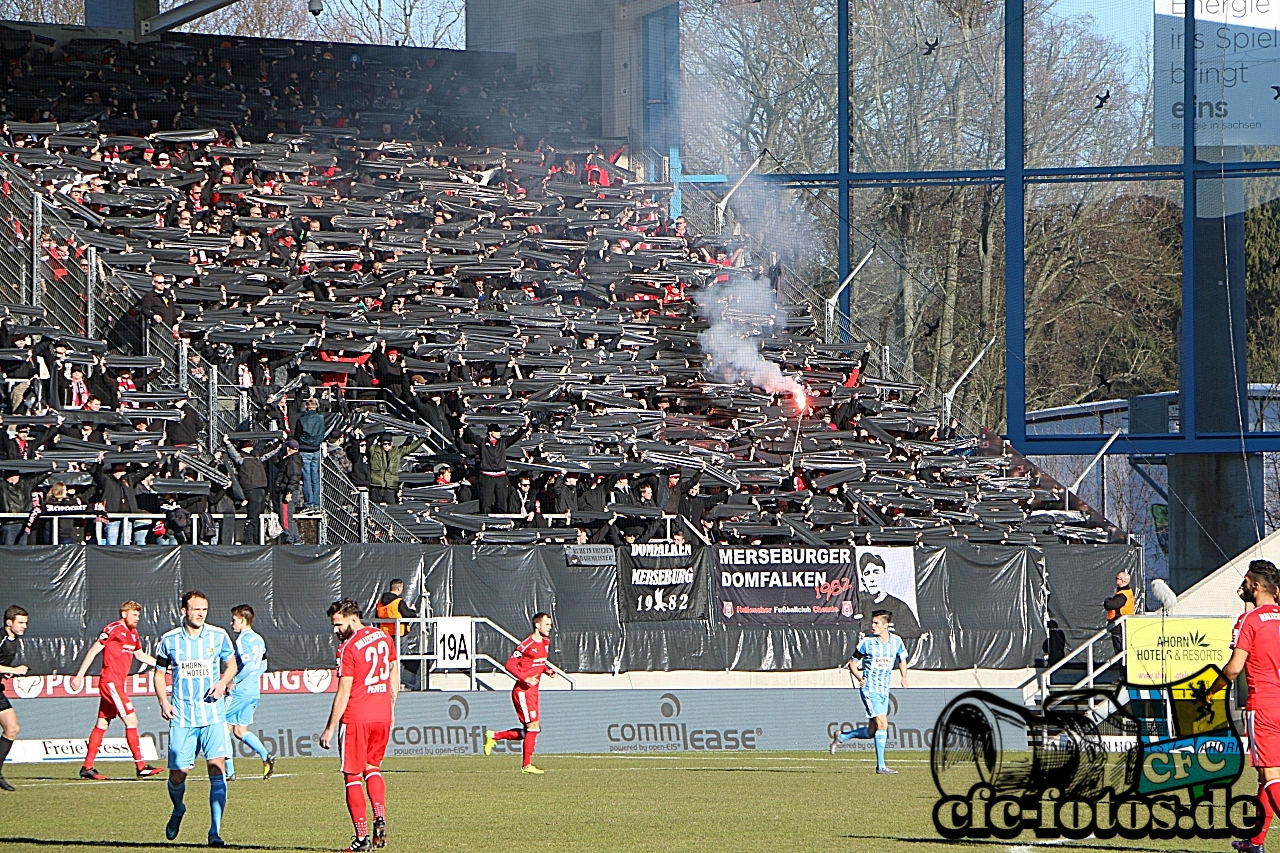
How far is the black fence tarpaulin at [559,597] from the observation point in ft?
80.2

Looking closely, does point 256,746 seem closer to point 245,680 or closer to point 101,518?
point 245,680

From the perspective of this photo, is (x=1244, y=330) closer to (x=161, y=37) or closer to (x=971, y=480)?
(x=971, y=480)

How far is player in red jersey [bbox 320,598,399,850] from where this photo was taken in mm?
12585

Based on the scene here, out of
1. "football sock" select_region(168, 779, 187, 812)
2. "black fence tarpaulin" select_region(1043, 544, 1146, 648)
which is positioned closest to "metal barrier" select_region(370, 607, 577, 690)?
"black fence tarpaulin" select_region(1043, 544, 1146, 648)

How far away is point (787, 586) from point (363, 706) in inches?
645

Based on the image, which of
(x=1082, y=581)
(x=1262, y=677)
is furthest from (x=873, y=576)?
(x=1262, y=677)

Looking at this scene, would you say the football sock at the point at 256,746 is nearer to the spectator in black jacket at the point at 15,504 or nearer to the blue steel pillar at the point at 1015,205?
the spectator in black jacket at the point at 15,504

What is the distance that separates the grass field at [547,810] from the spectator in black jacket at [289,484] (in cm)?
592

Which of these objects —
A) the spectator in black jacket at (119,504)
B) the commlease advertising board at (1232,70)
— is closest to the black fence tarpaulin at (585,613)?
the spectator in black jacket at (119,504)

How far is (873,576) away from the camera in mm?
28703

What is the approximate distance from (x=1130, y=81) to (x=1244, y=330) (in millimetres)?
6518

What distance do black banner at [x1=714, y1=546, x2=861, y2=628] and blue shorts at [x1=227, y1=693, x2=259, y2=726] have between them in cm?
1034

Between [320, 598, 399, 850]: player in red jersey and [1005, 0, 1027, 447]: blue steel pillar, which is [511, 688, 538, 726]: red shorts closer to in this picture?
[320, 598, 399, 850]: player in red jersey

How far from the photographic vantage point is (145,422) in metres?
28.4
